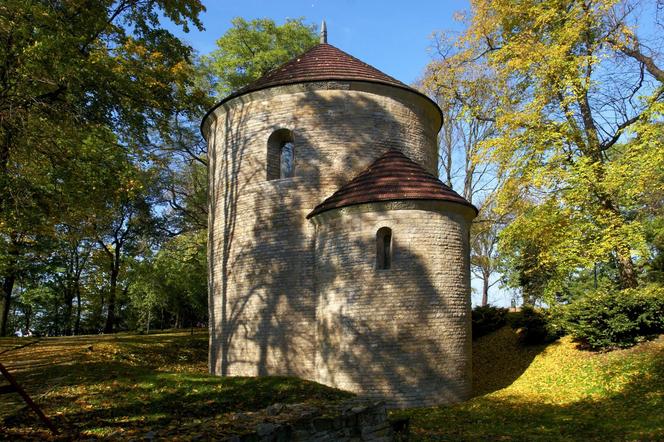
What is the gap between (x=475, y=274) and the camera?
4134cm

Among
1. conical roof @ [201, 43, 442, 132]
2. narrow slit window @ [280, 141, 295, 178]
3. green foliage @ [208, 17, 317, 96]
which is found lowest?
narrow slit window @ [280, 141, 295, 178]

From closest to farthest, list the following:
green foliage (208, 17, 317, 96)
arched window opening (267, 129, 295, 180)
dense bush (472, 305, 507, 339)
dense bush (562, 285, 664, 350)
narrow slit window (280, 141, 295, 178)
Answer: dense bush (562, 285, 664, 350) → arched window opening (267, 129, 295, 180) → narrow slit window (280, 141, 295, 178) → dense bush (472, 305, 507, 339) → green foliage (208, 17, 317, 96)

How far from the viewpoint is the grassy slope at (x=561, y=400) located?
927cm

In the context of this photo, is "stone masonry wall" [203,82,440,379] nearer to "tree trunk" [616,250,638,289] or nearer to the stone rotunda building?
the stone rotunda building

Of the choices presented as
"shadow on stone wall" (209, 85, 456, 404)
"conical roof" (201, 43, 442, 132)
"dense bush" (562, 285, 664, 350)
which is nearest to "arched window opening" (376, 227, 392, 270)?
"shadow on stone wall" (209, 85, 456, 404)

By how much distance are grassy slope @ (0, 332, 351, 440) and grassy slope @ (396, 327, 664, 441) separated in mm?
2989

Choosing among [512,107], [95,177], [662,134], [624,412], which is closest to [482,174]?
[512,107]

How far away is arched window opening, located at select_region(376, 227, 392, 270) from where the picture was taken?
41.7ft

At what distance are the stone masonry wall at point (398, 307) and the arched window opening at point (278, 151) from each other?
2.95 metres

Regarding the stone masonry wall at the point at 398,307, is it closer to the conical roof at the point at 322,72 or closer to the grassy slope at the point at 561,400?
the grassy slope at the point at 561,400

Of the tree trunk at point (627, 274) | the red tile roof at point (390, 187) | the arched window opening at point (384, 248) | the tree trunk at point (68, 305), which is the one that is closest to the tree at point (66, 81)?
the red tile roof at point (390, 187)

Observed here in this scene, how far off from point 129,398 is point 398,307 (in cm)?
637

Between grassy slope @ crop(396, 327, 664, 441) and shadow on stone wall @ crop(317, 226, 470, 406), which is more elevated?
shadow on stone wall @ crop(317, 226, 470, 406)

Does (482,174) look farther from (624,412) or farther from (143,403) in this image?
(143,403)
